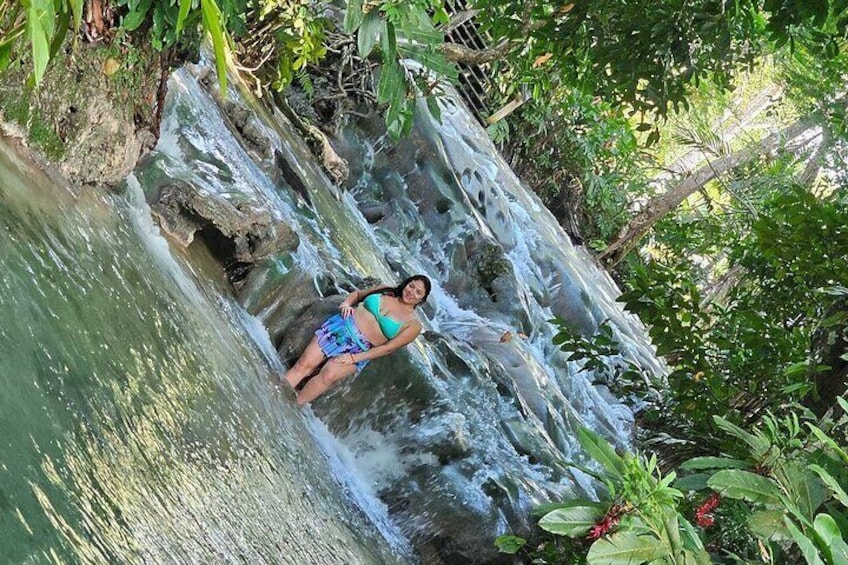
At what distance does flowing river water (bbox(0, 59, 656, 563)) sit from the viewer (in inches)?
106

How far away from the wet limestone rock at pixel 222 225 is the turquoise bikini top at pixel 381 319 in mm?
671

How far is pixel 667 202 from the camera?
1510 cm

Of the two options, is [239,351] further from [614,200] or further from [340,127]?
[614,200]

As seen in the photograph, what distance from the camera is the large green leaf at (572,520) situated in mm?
2973

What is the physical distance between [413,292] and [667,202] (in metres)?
10.7

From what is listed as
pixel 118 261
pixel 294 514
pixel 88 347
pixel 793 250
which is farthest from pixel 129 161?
pixel 793 250

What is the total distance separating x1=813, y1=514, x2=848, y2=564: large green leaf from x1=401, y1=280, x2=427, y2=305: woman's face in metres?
3.05

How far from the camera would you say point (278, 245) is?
5.49 m

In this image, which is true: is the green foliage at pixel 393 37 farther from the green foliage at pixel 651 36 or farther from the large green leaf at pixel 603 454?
the green foliage at pixel 651 36

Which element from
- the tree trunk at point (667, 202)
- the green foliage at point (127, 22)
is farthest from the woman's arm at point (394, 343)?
the tree trunk at point (667, 202)

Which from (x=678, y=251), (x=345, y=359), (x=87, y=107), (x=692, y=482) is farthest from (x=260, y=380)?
(x=678, y=251)

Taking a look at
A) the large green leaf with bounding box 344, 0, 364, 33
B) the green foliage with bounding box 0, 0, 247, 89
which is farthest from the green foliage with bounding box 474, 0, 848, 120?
the large green leaf with bounding box 344, 0, 364, 33

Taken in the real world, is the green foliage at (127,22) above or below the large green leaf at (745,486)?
above

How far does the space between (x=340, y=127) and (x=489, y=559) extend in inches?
229
